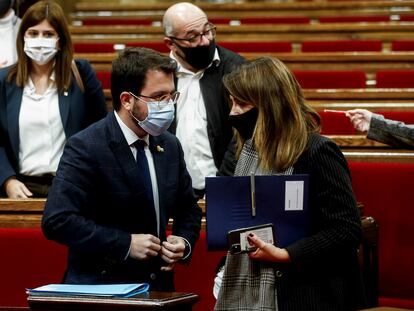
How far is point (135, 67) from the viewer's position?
3.60 ft

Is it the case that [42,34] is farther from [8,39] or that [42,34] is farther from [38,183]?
[8,39]

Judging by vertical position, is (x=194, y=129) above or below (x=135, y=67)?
below

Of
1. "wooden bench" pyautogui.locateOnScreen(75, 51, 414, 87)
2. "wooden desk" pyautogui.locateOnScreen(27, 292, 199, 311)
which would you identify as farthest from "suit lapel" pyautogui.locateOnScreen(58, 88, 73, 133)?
"wooden bench" pyautogui.locateOnScreen(75, 51, 414, 87)

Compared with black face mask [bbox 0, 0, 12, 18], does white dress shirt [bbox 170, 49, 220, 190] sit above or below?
below

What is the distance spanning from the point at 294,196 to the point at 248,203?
0.18 feet

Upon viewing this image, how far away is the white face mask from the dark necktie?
55 centimetres

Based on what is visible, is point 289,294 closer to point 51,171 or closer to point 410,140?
point 410,140

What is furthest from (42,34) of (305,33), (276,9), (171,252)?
(276,9)

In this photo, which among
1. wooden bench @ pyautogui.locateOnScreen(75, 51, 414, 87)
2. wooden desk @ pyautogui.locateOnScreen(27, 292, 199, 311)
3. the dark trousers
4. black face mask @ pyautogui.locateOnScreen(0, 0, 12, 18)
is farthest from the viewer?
wooden bench @ pyautogui.locateOnScreen(75, 51, 414, 87)

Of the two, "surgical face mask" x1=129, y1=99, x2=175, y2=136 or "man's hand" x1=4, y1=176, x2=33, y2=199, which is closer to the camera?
"surgical face mask" x1=129, y1=99, x2=175, y2=136

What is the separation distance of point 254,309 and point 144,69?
0.32 meters

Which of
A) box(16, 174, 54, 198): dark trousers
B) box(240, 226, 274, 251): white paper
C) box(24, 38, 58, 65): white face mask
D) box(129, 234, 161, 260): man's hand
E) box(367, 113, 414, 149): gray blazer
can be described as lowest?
box(16, 174, 54, 198): dark trousers

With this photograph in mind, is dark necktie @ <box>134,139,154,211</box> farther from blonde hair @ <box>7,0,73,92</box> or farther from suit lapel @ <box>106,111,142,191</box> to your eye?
blonde hair @ <box>7,0,73,92</box>

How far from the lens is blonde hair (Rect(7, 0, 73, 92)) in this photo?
161 cm
